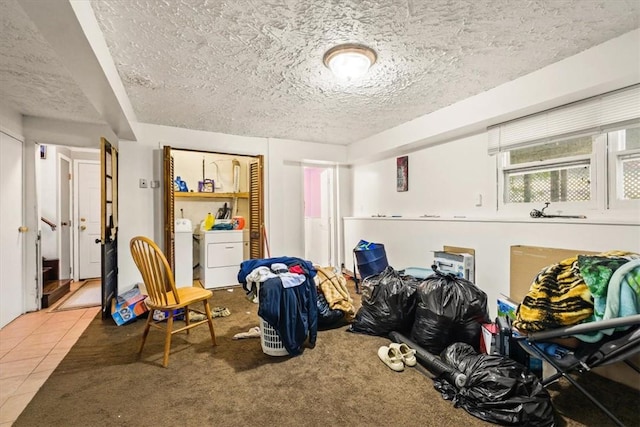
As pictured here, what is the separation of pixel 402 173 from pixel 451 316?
96.0 inches

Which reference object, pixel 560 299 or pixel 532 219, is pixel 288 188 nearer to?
pixel 532 219

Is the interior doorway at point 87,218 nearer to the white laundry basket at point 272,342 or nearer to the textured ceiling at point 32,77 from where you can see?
the textured ceiling at point 32,77

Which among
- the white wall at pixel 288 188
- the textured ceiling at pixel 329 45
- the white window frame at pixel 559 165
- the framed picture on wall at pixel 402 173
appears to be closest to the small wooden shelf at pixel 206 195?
the white wall at pixel 288 188

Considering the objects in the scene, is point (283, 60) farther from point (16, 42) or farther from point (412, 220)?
point (412, 220)

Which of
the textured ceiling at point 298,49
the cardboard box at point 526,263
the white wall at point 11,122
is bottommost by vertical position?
the cardboard box at point 526,263

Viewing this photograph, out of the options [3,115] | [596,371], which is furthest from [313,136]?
[596,371]

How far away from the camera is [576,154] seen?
2.40 meters

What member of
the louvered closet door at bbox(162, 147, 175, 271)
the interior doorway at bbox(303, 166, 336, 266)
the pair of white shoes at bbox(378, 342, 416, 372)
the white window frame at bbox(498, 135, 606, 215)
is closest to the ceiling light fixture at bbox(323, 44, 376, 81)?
the white window frame at bbox(498, 135, 606, 215)

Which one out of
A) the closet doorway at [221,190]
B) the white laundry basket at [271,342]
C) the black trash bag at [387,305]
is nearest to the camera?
the white laundry basket at [271,342]

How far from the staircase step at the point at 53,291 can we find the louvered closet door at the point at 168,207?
1445 mm

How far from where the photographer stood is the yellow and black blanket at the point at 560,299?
1.36m

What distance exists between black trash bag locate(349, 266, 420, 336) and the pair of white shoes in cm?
28

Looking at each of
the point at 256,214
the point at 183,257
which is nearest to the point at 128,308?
the point at 183,257

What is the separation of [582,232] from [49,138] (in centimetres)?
540
